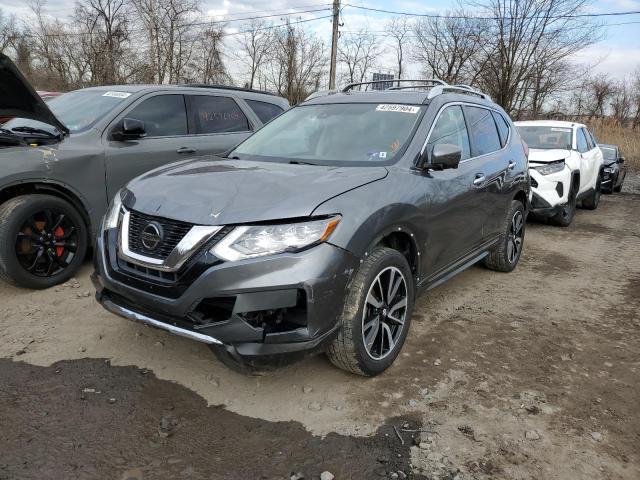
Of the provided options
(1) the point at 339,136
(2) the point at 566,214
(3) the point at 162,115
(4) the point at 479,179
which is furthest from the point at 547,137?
(3) the point at 162,115

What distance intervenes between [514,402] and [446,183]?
61.7 inches

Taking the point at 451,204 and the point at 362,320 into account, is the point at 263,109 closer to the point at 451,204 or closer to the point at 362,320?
the point at 451,204

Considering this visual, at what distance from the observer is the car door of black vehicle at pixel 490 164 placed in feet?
14.2

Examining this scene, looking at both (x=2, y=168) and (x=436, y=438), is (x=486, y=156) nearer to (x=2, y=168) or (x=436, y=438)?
(x=436, y=438)

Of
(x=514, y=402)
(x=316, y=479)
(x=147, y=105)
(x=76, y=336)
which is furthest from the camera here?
(x=147, y=105)

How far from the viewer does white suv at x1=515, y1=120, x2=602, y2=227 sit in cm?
779

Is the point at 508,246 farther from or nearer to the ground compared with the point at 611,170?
nearer to the ground

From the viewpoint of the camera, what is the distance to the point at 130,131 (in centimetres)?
450

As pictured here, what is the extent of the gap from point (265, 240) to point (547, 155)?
271 inches

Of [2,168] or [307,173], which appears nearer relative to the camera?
[307,173]

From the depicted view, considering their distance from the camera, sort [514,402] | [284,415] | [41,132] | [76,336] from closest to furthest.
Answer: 1. [284,415]
2. [514,402]
3. [76,336]
4. [41,132]

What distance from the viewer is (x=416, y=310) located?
14.0 ft

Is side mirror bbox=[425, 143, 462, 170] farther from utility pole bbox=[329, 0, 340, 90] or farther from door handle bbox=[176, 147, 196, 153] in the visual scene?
utility pole bbox=[329, 0, 340, 90]

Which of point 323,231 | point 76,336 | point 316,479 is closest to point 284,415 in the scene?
point 316,479
